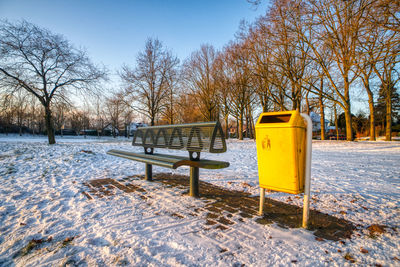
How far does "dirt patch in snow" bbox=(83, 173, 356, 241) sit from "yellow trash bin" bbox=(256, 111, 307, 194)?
0.46m

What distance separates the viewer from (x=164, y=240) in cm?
214

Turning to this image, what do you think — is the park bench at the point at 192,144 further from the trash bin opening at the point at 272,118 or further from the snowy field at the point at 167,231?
the trash bin opening at the point at 272,118

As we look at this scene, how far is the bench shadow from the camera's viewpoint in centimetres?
238

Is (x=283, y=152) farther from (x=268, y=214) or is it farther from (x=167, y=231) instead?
(x=167, y=231)

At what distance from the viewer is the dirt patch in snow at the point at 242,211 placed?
2416 mm

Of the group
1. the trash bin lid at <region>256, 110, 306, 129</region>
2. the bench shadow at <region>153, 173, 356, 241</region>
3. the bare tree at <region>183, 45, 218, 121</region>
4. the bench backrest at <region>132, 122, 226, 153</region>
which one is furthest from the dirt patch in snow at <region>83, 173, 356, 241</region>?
the bare tree at <region>183, 45, 218, 121</region>

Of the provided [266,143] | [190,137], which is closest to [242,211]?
[266,143]

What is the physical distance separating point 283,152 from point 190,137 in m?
1.70

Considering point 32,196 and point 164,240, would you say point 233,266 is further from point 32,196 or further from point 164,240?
point 32,196

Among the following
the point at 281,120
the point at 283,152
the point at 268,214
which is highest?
the point at 281,120

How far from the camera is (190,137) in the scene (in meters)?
3.67

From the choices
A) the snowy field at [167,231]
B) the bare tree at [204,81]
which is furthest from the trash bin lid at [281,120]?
the bare tree at [204,81]

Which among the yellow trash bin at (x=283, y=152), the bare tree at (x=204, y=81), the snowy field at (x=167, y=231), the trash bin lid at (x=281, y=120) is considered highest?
the bare tree at (x=204, y=81)

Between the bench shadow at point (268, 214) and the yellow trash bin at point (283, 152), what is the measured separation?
1.46ft
